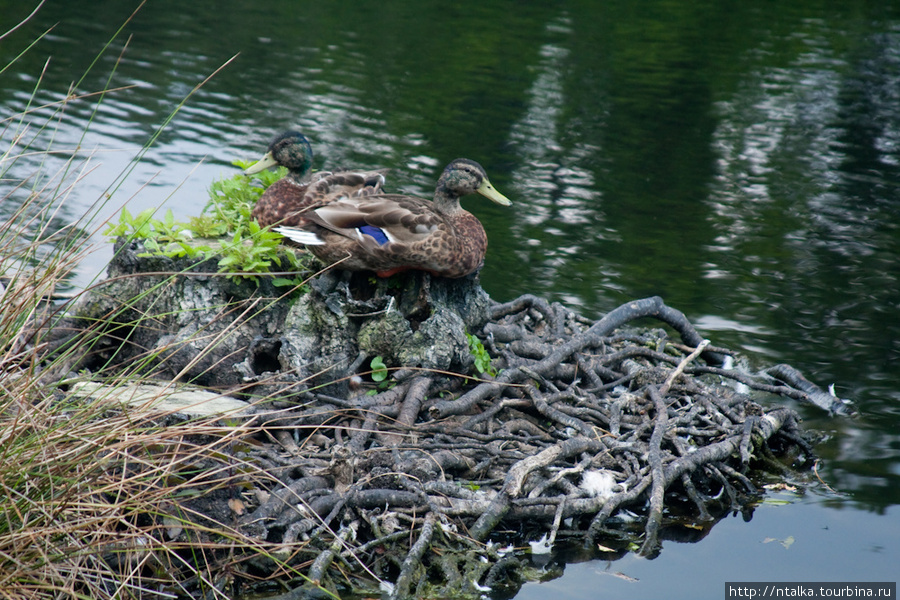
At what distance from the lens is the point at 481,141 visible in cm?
1417

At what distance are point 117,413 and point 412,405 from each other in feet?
6.06

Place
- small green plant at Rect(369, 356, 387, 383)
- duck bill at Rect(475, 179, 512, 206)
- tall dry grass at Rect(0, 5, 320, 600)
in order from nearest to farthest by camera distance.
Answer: tall dry grass at Rect(0, 5, 320, 600) → small green plant at Rect(369, 356, 387, 383) → duck bill at Rect(475, 179, 512, 206)

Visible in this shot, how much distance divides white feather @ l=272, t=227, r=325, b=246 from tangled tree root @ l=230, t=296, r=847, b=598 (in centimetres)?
87

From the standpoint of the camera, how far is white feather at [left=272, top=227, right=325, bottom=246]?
5.20 m

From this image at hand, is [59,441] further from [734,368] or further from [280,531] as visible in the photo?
[734,368]

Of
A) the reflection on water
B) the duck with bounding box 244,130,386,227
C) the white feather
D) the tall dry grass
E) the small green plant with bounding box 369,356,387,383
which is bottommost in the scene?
the reflection on water

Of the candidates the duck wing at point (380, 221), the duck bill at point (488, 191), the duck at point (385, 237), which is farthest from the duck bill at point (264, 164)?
the duck bill at point (488, 191)

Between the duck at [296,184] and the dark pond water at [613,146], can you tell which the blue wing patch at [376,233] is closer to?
the duck at [296,184]

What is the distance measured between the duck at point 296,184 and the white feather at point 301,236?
23 cm

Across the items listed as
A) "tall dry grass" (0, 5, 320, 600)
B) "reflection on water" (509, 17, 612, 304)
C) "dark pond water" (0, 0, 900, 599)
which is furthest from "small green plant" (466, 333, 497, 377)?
"reflection on water" (509, 17, 612, 304)

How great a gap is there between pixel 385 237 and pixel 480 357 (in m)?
1.17

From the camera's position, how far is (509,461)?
→ 5211 mm

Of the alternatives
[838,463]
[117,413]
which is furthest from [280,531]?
[838,463]

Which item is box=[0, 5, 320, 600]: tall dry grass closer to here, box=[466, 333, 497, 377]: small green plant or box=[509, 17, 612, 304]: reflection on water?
box=[466, 333, 497, 377]: small green plant
